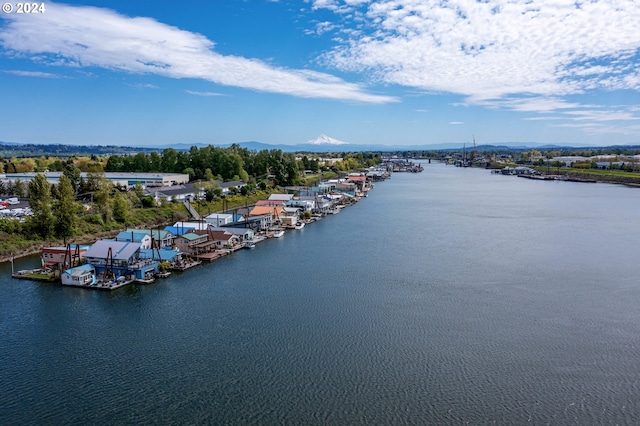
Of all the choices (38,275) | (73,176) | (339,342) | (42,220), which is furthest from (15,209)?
(339,342)

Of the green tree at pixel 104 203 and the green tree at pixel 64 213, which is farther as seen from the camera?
the green tree at pixel 104 203

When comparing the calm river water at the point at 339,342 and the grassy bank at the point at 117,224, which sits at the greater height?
the grassy bank at the point at 117,224

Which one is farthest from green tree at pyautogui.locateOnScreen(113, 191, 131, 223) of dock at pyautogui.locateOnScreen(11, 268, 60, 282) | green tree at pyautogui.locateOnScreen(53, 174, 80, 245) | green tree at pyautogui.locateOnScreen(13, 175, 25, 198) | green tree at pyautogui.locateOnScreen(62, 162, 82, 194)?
green tree at pyautogui.locateOnScreen(13, 175, 25, 198)

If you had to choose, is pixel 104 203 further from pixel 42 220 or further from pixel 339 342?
pixel 339 342

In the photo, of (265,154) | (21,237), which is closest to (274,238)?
(21,237)

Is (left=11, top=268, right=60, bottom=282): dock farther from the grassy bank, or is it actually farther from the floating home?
the grassy bank

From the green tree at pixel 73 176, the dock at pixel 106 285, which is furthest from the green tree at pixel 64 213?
the green tree at pixel 73 176

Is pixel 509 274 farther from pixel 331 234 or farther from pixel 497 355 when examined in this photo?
pixel 331 234

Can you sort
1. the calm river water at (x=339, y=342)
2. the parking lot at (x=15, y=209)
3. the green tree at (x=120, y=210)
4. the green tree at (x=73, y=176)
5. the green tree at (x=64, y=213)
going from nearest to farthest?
1. the calm river water at (x=339, y=342)
2. the green tree at (x=64, y=213)
3. the parking lot at (x=15, y=209)
4. the green tree at (x=120, y=210)
5. the green tree at (x=73, y=176)

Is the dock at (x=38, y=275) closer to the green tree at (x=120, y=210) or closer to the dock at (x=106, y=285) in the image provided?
the dock at (x=106, y=285)
